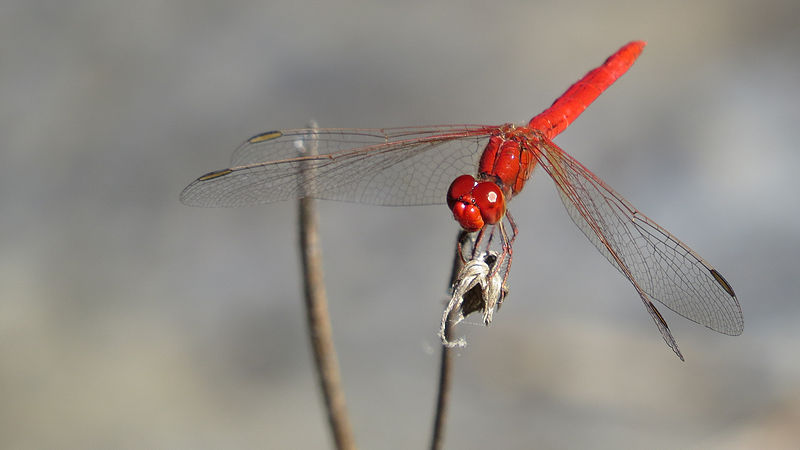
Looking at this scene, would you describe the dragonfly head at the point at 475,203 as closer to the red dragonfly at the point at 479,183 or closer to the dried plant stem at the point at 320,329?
the red dragonfly at the point at 479,183

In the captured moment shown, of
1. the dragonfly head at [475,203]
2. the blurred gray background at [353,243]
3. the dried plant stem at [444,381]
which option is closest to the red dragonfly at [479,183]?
the dragonfly head at [475,203]

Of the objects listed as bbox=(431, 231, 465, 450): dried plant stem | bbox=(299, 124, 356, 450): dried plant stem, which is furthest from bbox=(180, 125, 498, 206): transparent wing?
bbox=(431, 231, 465, 450): dried plant stem

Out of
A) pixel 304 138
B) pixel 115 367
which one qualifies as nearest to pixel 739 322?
pixel 304 138

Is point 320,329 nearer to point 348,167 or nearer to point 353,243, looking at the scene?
point 348,167

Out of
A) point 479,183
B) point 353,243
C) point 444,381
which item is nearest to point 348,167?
point 479,183

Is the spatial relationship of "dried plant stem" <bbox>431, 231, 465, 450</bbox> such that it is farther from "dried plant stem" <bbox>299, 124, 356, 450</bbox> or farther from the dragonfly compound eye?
"dried plant stem" <bbox>299, 124, 356, 450</bbox>

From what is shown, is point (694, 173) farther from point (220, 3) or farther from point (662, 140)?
point (220, 3)

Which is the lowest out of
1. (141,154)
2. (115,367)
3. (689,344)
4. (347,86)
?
(115,367)

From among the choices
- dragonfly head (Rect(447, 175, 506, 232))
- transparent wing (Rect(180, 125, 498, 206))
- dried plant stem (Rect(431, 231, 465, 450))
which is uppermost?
transparent wing (Rect(180, 125, 498, 206))
